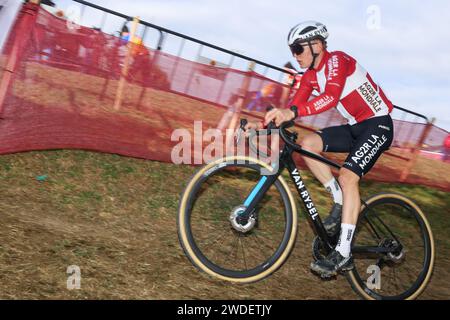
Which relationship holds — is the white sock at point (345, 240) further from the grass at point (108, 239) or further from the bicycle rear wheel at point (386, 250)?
the grass at point (108, 239)

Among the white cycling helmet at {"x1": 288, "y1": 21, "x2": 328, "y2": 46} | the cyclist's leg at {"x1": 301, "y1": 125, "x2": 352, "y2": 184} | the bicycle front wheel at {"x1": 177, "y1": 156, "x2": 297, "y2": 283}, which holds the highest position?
the white cycling helmet at {"x1": 288, "y1": 21, "x2": 328, "y2": 46}

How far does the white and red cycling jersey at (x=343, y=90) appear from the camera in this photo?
3744mm

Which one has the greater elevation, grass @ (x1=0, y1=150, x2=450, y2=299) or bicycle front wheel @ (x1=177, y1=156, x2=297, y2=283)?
bicycle front wheel @ (x1=177, y1=156, x2=297, y2=283)

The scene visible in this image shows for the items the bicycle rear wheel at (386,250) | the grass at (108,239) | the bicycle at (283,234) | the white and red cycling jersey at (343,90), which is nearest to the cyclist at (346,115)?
the white and red cycling jersey at (343,90)

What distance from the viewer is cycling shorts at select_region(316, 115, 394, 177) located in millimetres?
3965

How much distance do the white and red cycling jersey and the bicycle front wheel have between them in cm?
73

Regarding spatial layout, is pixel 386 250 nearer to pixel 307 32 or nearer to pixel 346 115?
pixel 346 115

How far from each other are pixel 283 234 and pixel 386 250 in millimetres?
964

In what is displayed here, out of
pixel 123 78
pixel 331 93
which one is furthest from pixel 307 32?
pixel 123 78

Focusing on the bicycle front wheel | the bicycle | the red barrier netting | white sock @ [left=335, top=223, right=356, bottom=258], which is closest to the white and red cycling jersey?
the bicycle

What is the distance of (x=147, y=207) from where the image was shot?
18.1 feet

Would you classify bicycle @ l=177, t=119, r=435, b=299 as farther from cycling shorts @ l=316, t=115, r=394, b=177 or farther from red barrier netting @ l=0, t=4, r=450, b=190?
red barrier netting @ l=0, t=4, r=450, b=190

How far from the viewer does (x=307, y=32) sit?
3879 millimetres

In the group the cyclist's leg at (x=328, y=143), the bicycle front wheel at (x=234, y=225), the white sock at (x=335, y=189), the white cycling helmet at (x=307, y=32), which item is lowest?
the bicycle front wheel at (x=234, y=225)
